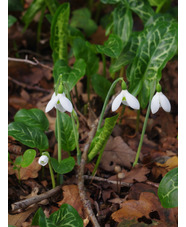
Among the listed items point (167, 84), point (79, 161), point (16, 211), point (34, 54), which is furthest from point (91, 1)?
point (16, 211)

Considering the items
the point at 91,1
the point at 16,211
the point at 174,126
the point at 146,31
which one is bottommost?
the point at 16,211

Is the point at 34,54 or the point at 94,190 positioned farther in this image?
the point at 34,54

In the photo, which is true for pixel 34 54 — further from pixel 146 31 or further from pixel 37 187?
pixel 37 187

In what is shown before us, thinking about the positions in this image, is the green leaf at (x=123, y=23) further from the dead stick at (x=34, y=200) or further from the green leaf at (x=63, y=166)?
the dead stick at (x=34, y=200)

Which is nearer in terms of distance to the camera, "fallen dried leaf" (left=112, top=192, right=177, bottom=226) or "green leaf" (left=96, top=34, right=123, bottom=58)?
"fallen dried leaf" (left=112, top=192, right=177, bottom=226)

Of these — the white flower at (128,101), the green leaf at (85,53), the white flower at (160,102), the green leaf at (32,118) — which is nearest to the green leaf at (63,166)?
the green leaf at (32,118)

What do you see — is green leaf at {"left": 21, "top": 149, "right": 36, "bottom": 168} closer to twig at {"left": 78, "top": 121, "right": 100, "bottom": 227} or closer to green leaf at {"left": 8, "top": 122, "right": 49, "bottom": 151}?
green leaf at {"left": 8, "top": 122, "right": 49, "bottom": 151}

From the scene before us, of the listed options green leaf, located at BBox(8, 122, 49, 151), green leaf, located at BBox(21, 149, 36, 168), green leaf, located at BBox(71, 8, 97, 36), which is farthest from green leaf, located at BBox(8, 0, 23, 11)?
green leaf, located at BBox(21, 149, 36, 168)
